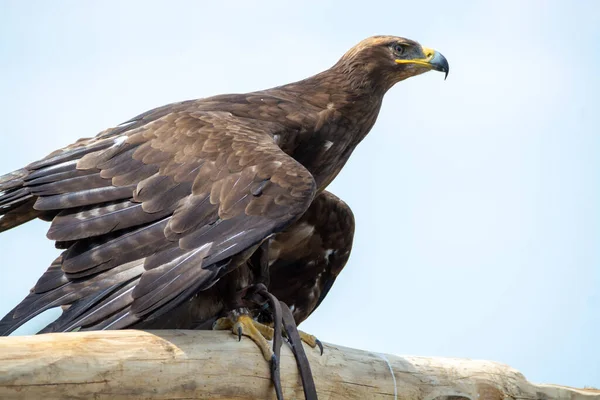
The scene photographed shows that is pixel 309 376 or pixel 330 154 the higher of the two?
pixel 330 154

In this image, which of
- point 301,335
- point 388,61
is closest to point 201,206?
point 301,335

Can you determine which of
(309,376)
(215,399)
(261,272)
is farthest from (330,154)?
(215,399)

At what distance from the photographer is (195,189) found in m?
4.30

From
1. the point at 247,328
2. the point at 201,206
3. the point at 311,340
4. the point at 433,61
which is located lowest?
the point at 311,340

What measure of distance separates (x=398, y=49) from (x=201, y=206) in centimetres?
219

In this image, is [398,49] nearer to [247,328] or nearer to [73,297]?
[247,328]

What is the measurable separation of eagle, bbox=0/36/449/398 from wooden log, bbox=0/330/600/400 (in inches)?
6.7

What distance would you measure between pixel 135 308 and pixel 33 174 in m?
1.26

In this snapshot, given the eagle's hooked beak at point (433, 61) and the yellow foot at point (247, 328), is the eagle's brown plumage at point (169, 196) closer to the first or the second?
the yellow foot at point (247, 328)

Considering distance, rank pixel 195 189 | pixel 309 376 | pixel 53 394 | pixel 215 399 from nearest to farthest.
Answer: pixel 53 394 → pixel 215 399 → pixel 309 376 → pixel 195 189

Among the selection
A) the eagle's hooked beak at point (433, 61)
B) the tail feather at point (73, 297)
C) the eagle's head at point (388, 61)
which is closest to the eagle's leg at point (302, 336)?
the tail feather at point (73, 297)

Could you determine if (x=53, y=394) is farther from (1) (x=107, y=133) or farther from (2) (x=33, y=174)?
(1) (x=107, y=133)

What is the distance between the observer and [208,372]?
3648mm

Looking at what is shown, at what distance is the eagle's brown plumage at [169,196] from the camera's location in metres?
3.87
